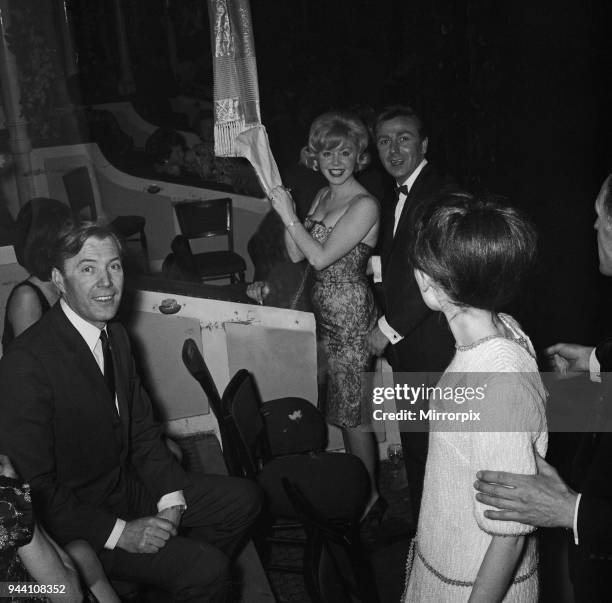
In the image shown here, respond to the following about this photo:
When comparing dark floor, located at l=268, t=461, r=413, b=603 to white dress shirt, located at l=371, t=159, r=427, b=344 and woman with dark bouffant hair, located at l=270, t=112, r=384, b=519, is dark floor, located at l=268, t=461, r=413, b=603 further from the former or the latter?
white dress shirt, located at l=371, t=159, r=427, b=344

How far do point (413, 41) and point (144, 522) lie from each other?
3.42 meters

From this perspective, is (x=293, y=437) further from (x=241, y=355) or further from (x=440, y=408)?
(x=440, y=408)

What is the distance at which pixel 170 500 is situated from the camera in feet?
5.99

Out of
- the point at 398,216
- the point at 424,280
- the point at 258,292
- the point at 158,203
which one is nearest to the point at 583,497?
the point at 424,280

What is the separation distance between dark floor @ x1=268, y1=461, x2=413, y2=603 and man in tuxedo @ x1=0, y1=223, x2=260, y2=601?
1.32 feet

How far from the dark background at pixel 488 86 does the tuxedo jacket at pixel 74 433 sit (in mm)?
1924

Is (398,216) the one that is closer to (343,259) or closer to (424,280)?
(343,259)

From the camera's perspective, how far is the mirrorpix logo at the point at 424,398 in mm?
1082

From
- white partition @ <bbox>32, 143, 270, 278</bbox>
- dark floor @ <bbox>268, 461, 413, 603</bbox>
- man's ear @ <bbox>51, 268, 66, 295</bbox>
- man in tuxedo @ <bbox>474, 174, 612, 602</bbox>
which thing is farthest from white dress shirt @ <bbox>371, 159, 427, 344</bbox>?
white partition @ <bbox>32, 143, 270, 278</bbox>

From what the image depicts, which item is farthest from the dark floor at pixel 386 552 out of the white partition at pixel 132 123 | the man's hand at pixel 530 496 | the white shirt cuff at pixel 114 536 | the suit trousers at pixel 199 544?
the white partition at pixel 132 123

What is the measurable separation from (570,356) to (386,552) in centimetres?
81

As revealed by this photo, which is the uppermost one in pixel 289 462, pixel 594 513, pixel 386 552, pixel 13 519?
pixel 13 519

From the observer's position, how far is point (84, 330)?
1715mm

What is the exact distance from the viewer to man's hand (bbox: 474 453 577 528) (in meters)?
1.03
